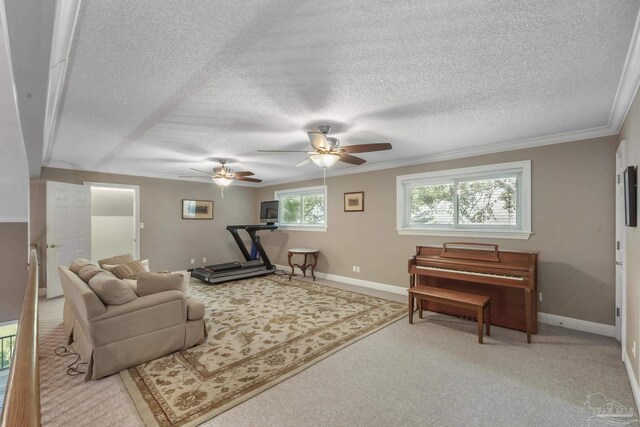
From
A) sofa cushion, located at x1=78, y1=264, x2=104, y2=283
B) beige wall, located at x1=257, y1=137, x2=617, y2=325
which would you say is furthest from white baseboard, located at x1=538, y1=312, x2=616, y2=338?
sofa cushion, located at x1=78, y1=264, x2=104, y2=283

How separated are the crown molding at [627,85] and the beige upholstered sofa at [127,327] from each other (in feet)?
12.8

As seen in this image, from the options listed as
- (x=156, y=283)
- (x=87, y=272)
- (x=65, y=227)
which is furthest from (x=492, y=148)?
(x=65, y=227)

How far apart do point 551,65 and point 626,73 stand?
545 millimetres

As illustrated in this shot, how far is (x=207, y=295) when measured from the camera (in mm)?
4934

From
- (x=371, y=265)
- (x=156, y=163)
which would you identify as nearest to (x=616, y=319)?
(x=371, y=265)

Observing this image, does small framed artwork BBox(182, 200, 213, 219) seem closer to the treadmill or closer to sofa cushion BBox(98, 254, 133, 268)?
the treadmill

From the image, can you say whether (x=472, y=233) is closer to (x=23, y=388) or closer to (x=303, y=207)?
(x=303, y=207)

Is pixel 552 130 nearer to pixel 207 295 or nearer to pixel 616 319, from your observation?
pixel 616 319

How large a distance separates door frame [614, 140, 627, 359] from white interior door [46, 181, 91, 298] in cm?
737

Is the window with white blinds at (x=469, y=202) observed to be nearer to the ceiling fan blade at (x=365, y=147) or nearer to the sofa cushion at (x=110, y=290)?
the ceiling fan blade at (x=365, y=147)

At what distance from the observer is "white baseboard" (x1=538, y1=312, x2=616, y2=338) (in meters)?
3.18

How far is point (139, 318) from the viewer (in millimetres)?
2609

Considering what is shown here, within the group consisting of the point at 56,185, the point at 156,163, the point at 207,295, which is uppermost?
the point at 156,163

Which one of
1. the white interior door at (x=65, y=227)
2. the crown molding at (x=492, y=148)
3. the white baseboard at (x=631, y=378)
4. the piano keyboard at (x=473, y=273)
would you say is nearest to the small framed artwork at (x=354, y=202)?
the crown molding at (x=492, y=148)
